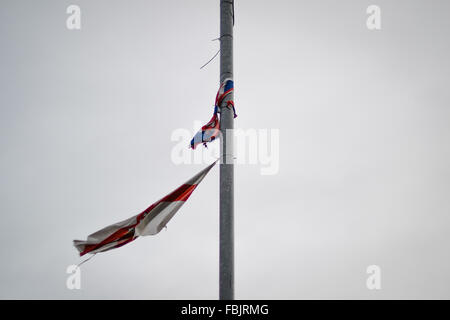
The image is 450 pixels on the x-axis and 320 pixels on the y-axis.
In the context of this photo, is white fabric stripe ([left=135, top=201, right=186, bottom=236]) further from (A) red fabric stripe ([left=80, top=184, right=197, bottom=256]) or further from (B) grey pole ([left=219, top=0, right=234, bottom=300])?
(B) grey pole ([left=219, top=0, right=234, bottom=300])

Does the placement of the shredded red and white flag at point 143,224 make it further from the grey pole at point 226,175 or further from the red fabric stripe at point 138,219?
the grey pole at point 226,175

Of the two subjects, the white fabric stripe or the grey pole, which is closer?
the grey pole

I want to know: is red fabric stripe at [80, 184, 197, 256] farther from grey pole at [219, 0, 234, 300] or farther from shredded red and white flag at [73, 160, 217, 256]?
grey pole at [219, 0, 234, 300]

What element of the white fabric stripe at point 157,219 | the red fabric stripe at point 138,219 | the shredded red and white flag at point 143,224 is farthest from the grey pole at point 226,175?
the white fabric stripe at point 157,219

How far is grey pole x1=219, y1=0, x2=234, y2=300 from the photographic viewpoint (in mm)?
7035

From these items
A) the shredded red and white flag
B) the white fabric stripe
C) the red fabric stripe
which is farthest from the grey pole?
the white fabric stripe

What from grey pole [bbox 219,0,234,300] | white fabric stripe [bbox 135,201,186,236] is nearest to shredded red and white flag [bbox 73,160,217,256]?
white fabric stripe [bbox 135,201,186,236]

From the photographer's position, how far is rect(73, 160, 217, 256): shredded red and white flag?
9055 millimetres

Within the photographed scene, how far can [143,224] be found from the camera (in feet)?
30.0

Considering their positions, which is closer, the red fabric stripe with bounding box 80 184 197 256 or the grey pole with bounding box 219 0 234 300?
the grey pole with bounding box 219 0 234 300

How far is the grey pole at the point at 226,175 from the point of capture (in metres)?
7.04

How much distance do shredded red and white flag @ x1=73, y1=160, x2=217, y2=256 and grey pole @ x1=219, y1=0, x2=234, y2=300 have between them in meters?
1.20

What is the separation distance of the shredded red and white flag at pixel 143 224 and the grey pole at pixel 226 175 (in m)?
1.20
